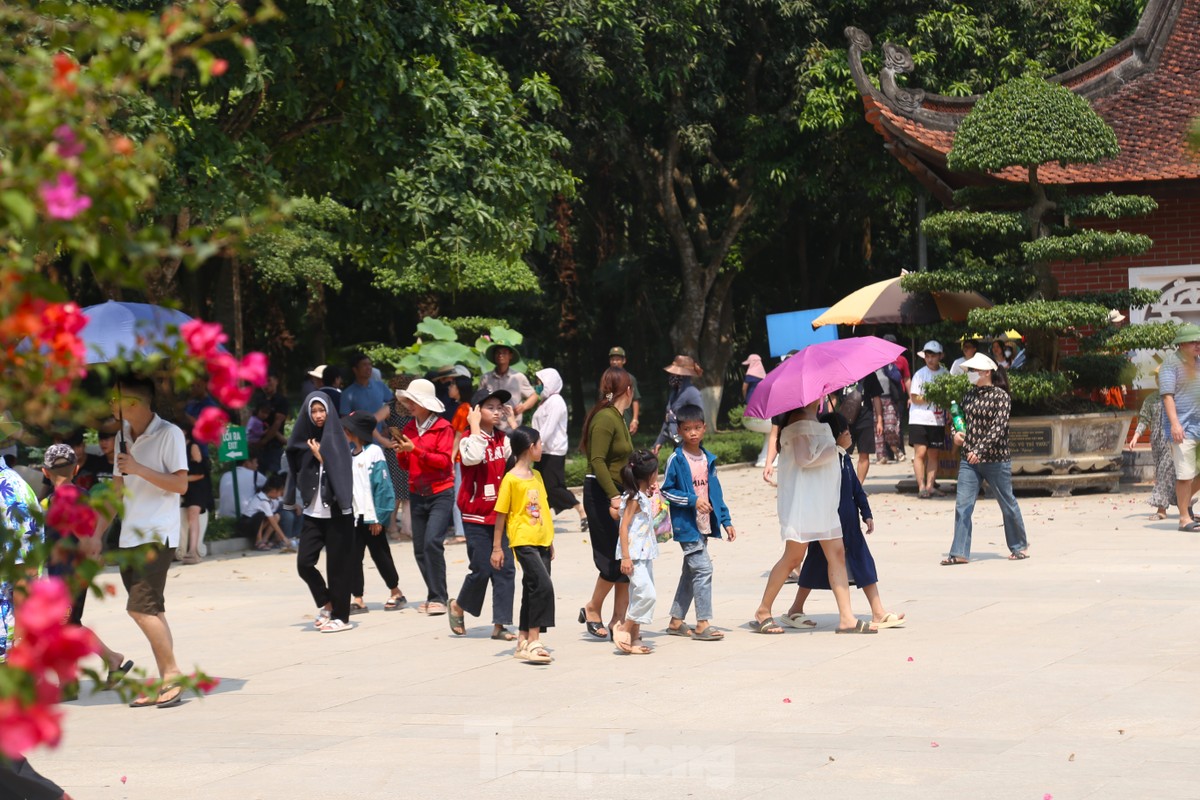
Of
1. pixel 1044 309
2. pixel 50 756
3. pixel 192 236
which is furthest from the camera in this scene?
pixel 1044 309

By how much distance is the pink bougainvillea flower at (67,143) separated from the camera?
2.46 m

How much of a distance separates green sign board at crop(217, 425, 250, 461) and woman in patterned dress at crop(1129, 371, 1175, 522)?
30.0 ft

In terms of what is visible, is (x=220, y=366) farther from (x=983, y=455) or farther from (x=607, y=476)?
(x=983, y=455)

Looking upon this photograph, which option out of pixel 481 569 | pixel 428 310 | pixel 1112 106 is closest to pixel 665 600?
pixel 481 569

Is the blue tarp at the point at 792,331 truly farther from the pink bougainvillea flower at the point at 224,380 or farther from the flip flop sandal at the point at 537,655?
the pink bougainvillea flower at the point at 224,380

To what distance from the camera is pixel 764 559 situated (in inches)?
534

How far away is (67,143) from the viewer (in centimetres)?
247

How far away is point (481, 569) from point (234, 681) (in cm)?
179

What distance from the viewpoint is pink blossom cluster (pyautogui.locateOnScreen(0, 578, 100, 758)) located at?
6.97ft

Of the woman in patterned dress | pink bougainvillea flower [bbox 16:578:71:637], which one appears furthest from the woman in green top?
pink bougainvillea flower [bbox 16:578:71:637]

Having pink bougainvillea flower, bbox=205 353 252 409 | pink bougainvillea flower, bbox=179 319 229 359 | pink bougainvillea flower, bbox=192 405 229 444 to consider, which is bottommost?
pink bougainvillea flower, bbox=192 405 229 444

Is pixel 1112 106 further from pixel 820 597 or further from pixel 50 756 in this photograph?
pixel 50 756

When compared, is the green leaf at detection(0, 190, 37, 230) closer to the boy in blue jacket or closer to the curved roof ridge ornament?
the boy in blue jacket

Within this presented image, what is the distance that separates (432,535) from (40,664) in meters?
8.82
